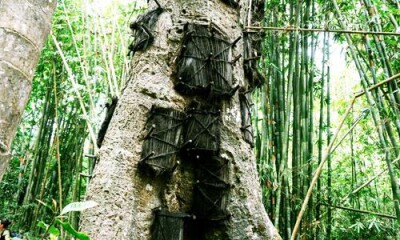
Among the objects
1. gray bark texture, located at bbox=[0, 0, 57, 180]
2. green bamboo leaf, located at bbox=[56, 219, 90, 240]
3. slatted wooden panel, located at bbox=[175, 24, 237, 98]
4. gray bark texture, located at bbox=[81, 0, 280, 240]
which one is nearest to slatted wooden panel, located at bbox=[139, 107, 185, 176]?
gray bark texture, located at bbox=[81, 0, 280, 240]

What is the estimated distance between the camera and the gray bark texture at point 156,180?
138 centimetres

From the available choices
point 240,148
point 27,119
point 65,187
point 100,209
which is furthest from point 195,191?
point 27,119

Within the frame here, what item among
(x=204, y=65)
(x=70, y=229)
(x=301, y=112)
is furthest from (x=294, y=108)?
(x=70, y=229)

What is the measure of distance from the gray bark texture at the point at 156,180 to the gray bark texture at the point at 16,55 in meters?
0.95

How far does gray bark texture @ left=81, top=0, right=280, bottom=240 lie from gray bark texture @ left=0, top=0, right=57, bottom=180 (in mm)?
953

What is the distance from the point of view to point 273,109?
2.48 metres

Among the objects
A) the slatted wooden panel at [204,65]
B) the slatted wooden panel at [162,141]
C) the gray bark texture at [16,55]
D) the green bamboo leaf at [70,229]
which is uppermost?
the slatted wooden panel at [204,65]

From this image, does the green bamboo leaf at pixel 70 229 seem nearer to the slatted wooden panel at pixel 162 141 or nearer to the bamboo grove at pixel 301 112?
the slatted wooden panel at pixel 162 141

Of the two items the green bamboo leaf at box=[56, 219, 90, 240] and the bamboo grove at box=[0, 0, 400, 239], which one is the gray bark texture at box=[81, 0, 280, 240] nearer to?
the bamboo grove at box=[0, 0, 400, 239]

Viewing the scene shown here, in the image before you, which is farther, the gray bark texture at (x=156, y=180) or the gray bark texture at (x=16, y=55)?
the gray bark texture at (x=156, y=180)

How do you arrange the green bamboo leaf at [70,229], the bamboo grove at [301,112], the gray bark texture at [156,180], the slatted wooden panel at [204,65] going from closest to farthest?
the green bamboo leaf at [70,229], the gray bark texture at [156,180], the slatted wooden panel at [204,65], the bamboo grove at [301,112]

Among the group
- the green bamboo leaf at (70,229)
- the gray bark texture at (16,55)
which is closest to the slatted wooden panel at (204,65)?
the green bamboo leaf at (70,229)

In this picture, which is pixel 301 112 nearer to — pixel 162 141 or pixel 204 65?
pixel 204 65

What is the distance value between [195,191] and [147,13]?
782mm
